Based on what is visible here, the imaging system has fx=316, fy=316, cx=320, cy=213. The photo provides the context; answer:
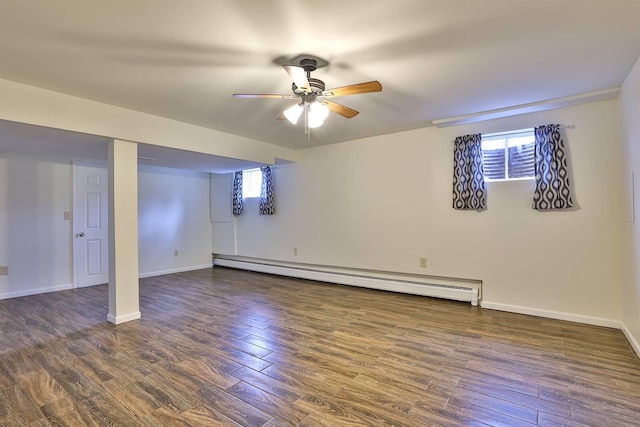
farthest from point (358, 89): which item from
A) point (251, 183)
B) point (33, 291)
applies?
point (33, 291)

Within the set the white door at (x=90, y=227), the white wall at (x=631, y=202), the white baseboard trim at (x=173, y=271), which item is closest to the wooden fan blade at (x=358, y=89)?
the white wall at (x=631, y=202)

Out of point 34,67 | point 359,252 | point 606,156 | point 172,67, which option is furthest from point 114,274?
point 606,156

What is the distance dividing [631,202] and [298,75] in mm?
2898

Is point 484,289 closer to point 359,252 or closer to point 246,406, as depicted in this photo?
point 359,252

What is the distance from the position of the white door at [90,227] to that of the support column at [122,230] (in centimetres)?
226

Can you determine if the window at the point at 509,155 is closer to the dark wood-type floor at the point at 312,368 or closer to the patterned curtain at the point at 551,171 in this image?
the patterned curtain at the point at 551,171

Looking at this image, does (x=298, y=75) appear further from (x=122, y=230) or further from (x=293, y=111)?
(x=122, y=230)

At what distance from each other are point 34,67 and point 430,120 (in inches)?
148

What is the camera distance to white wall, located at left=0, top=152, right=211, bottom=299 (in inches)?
174

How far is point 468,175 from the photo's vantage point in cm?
376

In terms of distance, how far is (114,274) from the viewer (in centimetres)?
333

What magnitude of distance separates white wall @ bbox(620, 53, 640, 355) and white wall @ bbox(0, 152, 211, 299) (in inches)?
253

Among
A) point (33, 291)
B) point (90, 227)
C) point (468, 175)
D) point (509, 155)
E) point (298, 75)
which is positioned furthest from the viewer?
point (90, 227)

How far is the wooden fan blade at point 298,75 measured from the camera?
2054mm
